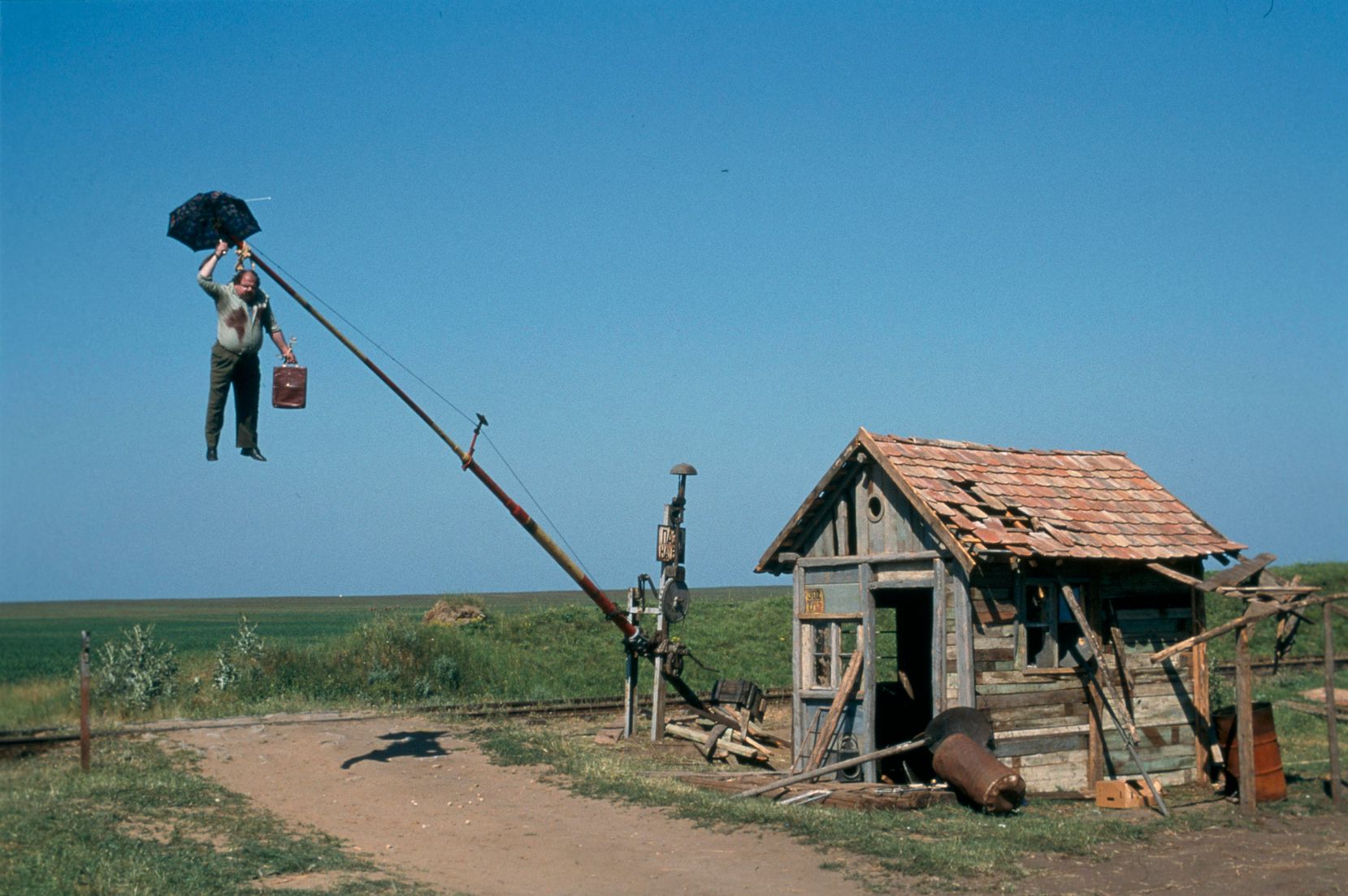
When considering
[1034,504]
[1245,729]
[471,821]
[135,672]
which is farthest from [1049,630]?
[135,672]

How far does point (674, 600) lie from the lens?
1833 cm

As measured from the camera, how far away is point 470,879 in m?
10.7

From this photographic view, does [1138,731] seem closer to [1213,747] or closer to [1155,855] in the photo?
[1213,747]

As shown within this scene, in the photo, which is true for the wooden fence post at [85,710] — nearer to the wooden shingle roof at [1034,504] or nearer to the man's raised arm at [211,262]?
the man's raised arm at [211,262]

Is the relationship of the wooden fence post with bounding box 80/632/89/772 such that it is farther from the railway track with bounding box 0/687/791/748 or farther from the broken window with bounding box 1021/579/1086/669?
the broken window with bounding box 1021/579/1086/669

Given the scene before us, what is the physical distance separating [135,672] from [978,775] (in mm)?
14185

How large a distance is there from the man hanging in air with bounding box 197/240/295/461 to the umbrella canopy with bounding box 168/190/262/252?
154 mm

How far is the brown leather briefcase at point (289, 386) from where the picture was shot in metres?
11.3

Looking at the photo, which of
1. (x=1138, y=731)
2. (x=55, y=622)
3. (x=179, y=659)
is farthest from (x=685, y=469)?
(x=55, y=622)

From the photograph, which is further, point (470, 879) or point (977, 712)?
point (977, 712)

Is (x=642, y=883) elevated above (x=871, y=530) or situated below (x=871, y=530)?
below

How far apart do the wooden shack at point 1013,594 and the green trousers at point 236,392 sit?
7.52 m

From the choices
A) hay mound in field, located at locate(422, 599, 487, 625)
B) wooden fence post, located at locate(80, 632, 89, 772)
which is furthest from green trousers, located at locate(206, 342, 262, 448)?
hay mound in field, located at locate(422, 599, 487, 625)

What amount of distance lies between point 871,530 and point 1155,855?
5449 mm
